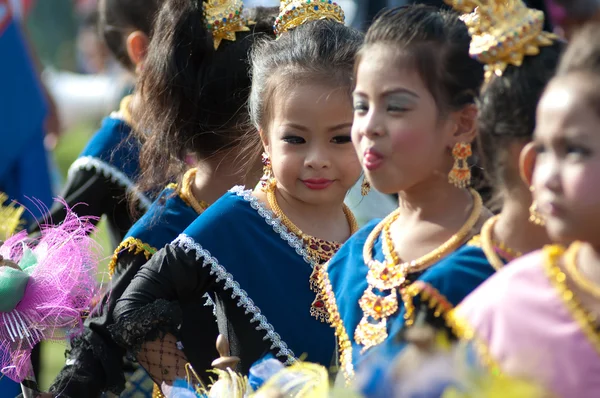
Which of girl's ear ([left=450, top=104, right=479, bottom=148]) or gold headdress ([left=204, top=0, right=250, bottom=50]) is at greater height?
gold headdress ([left=204, top=0, right=250, bottom=50])

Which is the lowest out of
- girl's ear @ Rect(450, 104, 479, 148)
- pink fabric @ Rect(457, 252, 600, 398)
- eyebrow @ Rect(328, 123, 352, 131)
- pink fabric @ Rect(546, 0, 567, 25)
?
pink fabric @ Rect(546, 0, 567, 25)

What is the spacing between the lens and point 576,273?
1.59m

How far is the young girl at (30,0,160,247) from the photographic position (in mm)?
3756

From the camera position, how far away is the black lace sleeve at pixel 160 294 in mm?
2707

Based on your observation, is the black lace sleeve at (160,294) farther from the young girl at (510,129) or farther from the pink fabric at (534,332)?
the pink fabric at (534,332)

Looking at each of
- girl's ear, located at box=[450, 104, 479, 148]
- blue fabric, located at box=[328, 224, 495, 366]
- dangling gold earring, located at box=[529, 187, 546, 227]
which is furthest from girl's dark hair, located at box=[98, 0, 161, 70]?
dangling gold earring, located at box=[529, 187, 546, 227]

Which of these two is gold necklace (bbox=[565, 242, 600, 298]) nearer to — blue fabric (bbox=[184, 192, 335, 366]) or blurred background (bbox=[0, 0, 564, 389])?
blue fabric (bbox=[184, 192, 335, 366])

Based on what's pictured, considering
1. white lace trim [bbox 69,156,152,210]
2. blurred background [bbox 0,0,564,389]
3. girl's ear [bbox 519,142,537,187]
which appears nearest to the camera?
girl's ear [bbox 519,142,537,187]

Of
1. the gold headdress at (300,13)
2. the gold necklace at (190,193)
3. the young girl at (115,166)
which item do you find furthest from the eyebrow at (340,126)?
the young girl at (115,166)

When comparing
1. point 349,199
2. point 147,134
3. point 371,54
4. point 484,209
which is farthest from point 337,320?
point 349,199

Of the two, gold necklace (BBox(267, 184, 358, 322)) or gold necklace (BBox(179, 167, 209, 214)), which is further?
gold necklace (BBox(179, 167, 209, 214))

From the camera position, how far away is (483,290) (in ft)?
5.52

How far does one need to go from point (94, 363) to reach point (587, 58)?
5.74 ft

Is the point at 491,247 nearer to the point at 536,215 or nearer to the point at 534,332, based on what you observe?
the point at 536,215
